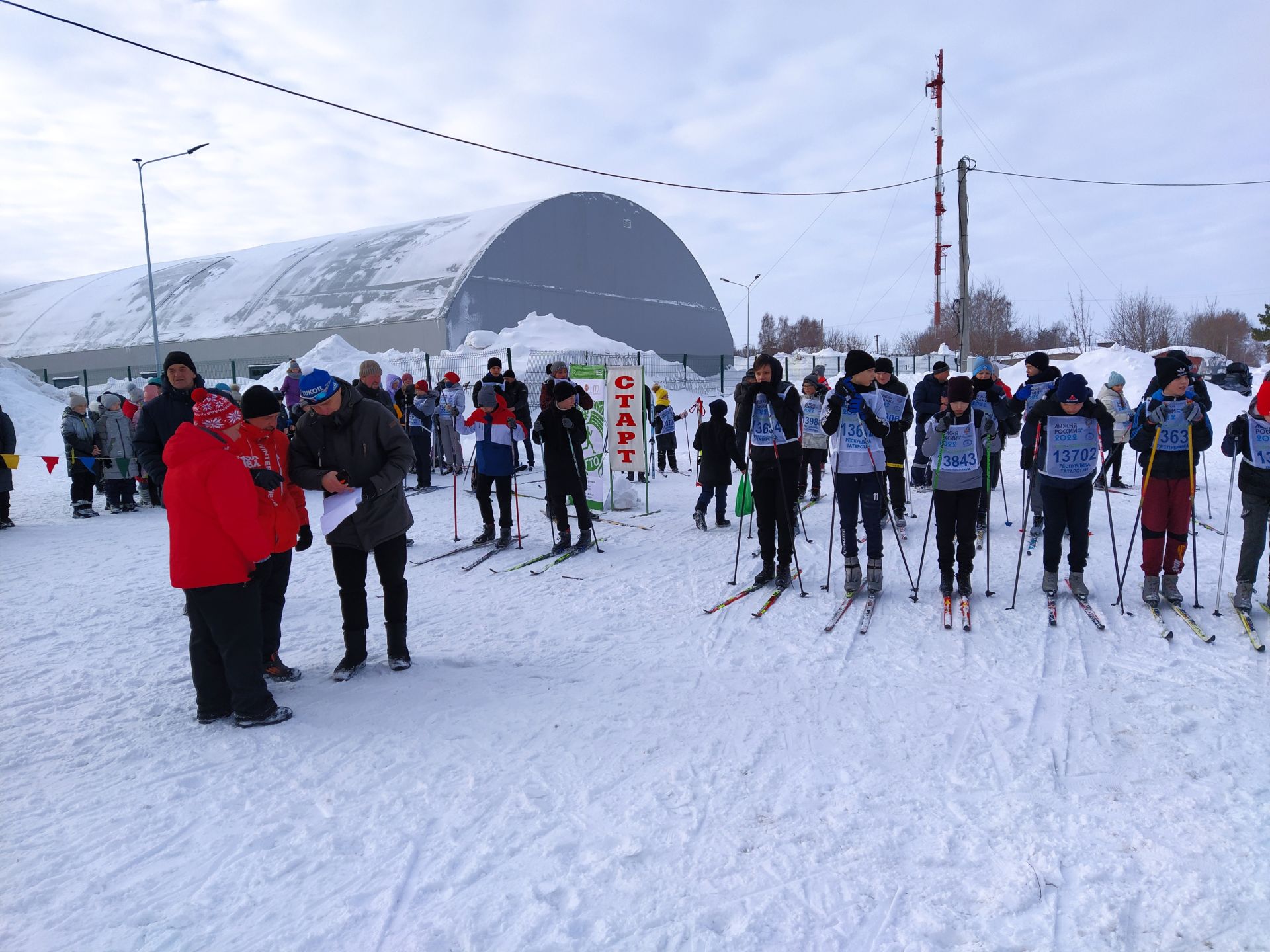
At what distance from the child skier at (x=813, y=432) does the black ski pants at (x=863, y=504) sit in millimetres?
3031

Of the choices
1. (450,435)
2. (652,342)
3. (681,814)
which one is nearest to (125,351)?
(652,342)

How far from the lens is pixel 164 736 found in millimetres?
3850

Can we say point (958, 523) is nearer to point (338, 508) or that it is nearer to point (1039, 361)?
point (1039, 361)

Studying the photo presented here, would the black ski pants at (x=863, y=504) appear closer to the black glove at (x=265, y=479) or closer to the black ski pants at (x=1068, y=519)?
the black ski pants at (x=1068, y=519)

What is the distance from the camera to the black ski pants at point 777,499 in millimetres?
6363

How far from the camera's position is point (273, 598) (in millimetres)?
4543

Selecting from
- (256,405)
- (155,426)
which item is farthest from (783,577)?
(155,426)

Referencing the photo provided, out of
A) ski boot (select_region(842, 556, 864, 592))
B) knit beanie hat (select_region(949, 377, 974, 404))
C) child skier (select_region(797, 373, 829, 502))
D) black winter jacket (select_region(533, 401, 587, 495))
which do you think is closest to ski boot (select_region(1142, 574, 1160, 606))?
knit beanie hat (select_region(949, 377, 974, 404))

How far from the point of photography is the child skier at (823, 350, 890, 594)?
19.6ft

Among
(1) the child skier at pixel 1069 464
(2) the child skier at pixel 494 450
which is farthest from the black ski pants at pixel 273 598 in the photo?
(1) the child skier at pixel 1069 464

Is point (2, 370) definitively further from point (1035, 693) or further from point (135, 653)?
point (1035, 693)

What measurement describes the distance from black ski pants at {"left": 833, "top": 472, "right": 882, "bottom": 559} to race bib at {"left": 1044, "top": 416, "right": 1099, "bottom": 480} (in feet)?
4.10

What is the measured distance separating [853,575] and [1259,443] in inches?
116

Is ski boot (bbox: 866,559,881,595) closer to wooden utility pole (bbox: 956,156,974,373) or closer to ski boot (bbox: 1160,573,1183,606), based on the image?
ski boot (bbox: 1160,573,1183,606)
